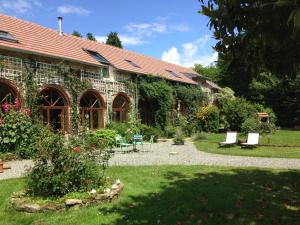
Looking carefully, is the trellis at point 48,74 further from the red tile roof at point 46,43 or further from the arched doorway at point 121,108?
the arched doorway at point 121,108

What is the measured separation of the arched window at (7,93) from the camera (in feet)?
45.4

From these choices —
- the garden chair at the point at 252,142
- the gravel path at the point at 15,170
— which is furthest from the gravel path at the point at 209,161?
the gravel path at the point at 15,170

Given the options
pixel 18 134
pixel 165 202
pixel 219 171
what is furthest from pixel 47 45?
pixel 165 202

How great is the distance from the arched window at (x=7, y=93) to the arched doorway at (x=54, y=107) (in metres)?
1.25

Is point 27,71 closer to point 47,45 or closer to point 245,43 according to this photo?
point 47,45

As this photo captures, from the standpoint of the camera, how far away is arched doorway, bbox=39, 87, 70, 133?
15.8 m

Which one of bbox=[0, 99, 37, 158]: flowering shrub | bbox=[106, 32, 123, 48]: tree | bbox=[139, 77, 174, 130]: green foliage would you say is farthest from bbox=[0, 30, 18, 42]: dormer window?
bbox=[106, 32, 123, 48]: tree

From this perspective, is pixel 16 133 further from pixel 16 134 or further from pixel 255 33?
pixel 255 33

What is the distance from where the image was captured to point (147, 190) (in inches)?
300

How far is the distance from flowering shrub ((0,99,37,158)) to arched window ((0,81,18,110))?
0.51 m

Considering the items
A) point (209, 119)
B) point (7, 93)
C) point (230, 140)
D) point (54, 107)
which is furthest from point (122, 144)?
point (209, 119)

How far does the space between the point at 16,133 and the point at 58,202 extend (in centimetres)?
Answer: 766

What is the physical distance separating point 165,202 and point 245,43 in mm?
3502

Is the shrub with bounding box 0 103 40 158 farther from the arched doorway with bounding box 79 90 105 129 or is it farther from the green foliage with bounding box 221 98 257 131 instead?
the green foliage with bounding box 221 98 257 131
